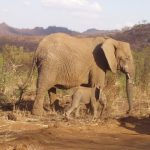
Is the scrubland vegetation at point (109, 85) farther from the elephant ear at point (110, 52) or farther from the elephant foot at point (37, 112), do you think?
the elephant foot at point (37, 112)

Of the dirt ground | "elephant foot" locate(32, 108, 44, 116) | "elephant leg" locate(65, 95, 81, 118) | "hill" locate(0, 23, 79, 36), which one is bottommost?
the dirt ground

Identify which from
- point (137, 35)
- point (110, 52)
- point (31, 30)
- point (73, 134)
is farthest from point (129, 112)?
point (31, 30)

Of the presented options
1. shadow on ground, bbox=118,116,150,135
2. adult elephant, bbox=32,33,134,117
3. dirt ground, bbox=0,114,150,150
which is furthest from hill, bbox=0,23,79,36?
dirt ground, bbox=0,114,150,150

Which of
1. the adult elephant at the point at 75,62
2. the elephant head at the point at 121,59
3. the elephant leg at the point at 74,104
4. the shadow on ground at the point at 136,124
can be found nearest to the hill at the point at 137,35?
the elephant head at the point at 121,59

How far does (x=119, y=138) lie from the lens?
9227 millimetres

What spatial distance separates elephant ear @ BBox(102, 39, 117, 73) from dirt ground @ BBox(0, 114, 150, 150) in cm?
161

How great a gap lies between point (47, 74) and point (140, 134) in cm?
326

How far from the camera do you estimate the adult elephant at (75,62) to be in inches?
484

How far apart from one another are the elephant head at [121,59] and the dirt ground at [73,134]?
4.77ft

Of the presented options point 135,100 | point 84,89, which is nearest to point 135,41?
point 135,100

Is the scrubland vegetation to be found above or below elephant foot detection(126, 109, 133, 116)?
above

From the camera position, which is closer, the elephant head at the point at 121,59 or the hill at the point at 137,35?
the elephant head at the point at 121,59

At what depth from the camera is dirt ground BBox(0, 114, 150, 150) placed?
805cm

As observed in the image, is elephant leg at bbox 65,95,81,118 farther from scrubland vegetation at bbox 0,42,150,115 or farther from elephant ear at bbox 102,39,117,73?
elephant ear at bbox 102,39,117,73
